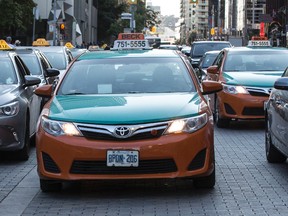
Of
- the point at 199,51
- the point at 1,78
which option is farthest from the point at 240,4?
the point at 1,78

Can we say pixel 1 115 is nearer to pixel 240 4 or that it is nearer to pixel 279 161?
pixel 279 161

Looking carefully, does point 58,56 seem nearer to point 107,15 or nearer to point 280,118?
point 280,118

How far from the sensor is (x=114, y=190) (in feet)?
26.6

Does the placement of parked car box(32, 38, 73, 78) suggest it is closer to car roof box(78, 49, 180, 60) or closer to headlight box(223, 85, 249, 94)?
headlight box(223, 85, 249, 94)

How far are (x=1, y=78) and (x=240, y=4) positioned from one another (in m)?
130

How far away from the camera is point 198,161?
24.7 feet

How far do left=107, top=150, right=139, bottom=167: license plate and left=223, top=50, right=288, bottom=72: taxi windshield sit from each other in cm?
828

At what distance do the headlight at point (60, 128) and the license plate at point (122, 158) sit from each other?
0.39 meters

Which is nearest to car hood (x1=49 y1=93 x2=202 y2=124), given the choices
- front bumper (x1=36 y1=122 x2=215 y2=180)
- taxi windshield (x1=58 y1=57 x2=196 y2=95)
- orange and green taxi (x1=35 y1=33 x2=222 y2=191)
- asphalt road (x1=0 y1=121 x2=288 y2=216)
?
orange and green taxi (x1=35 y1=33 x2=222 y2=191)

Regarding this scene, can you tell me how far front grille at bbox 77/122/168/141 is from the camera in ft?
24.0

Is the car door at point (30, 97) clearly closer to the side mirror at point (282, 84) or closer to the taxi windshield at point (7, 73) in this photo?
the taxi windshield at point (7, 73)

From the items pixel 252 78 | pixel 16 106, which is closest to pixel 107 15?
pixel 252 78

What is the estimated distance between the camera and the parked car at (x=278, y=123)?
850 centimetres

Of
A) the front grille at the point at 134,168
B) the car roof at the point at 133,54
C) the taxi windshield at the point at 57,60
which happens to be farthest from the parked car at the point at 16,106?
the taxi windshield at the point at 57,60
